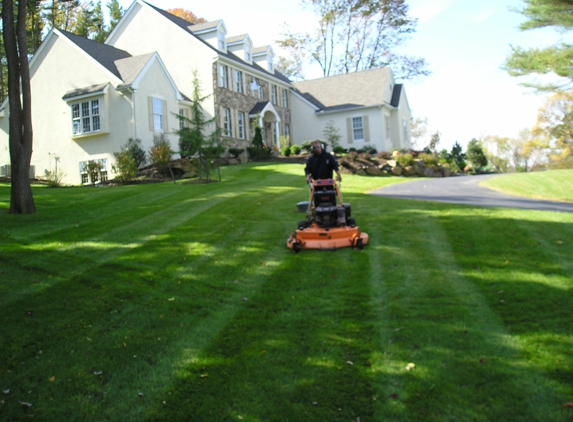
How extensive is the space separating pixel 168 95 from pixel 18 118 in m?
15.7

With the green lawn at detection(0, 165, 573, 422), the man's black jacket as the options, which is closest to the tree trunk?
the green lawn at detection(0, 165, 573, 422)

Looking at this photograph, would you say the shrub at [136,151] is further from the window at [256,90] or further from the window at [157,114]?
the window at [256,90]

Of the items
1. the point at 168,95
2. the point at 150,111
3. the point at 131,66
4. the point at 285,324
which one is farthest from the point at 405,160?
the point at 285,324

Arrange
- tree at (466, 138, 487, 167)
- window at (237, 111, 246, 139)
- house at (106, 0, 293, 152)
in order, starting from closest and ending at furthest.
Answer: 1. house at (106, 0, 293, 152)
2. window at (237, 111, 246, 139)
3. tree at (466, 138, 487, 167)

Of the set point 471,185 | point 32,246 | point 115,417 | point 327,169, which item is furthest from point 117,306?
point 471,185

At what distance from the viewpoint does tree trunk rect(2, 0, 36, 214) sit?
1242cm

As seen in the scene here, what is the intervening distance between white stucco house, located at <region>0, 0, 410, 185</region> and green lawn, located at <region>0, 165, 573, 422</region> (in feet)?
42.4

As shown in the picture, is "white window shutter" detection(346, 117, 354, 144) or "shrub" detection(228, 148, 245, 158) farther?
"white window shutter" detection(346, 117, 354, 144)

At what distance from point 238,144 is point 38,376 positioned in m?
28.1

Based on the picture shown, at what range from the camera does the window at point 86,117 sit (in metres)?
26.1

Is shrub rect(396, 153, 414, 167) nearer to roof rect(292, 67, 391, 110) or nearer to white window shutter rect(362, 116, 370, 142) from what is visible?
white window shutter rect(362, 116, 370, 142)

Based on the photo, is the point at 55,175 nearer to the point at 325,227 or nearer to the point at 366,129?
the point at 366,129

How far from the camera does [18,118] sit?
12414mm

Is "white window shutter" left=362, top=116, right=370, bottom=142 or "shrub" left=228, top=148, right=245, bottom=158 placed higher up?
"white window shutter" left=362, top=116, right=370, bottom=142
